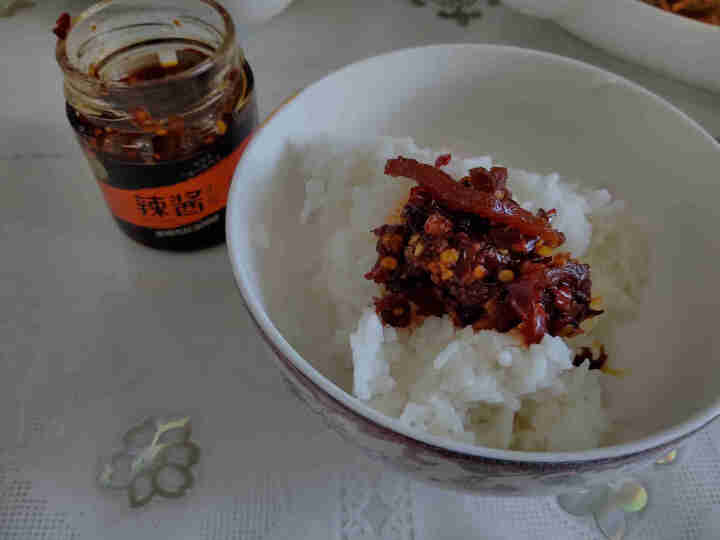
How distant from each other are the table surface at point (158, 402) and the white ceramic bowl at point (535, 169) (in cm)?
23

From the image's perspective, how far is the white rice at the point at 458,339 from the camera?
1.08 meters

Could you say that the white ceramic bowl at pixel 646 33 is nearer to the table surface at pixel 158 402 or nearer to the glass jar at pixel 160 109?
the table surface at pixel 158 402

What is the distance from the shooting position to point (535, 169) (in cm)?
160

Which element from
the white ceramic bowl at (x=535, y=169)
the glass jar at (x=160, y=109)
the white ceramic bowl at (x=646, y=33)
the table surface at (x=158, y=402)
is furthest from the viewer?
the white ceramic bowl at (x=646, y=33)

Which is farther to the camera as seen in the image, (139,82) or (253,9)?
(253,9)

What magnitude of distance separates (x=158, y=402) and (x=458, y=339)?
27.8 inches

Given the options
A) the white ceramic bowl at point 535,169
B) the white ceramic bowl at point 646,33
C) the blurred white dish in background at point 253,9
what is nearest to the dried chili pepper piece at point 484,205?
the white ceramic bowl at point 535,169

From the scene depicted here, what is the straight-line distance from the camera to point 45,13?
2.19 metres

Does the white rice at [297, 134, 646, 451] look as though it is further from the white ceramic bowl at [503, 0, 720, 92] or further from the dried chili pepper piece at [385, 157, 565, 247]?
the white ceramic bowl at [503, 0, 720, 92]

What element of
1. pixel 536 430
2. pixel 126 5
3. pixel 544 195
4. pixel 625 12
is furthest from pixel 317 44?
pixel 536 430

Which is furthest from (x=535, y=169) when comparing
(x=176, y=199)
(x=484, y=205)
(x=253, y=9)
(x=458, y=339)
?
(x=253, y=9)

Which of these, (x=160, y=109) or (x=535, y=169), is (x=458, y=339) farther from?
(x=160, y=109)

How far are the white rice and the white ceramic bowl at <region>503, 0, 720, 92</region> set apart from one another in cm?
58

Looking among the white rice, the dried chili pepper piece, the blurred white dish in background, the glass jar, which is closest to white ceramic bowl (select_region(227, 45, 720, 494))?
the white rice
